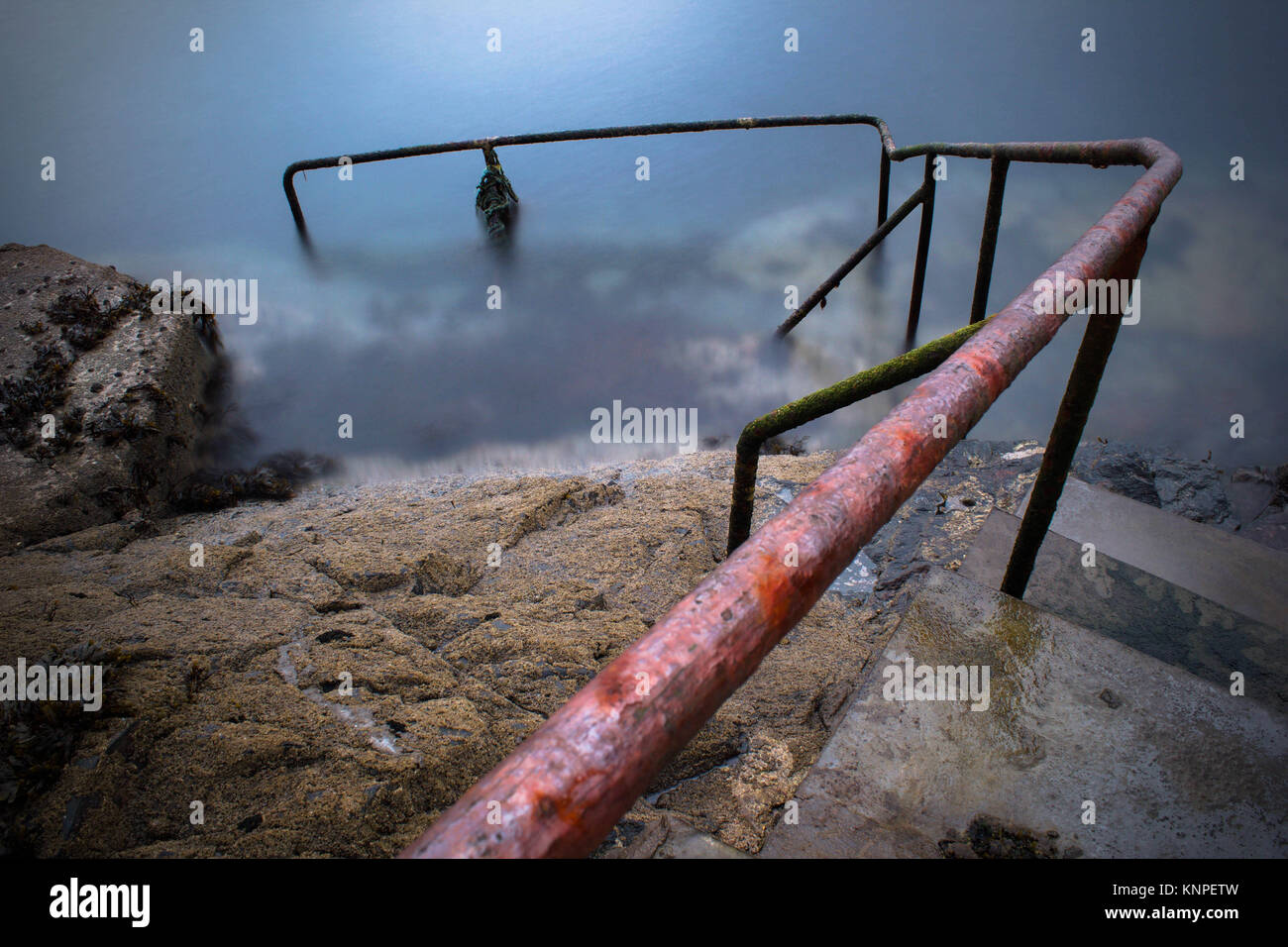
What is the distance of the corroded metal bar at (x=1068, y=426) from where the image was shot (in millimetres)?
1872

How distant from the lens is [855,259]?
4953 millimetres

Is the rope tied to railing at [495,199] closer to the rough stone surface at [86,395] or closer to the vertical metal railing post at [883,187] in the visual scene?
the rough stone surface at [86,395]

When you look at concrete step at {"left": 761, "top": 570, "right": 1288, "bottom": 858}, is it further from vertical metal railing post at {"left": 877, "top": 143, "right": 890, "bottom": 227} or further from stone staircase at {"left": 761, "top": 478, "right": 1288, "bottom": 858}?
vertical metal railing post at {"left": 877, "top": 143, "right": 890, "bottom": 227}

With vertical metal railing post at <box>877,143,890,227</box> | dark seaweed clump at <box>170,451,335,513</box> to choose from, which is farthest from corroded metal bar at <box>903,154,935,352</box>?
dark seaweed clump at <box>170,451,335,513</box>

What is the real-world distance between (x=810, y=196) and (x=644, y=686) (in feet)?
28.8

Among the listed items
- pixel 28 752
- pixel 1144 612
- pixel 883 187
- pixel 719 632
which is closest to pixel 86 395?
pixel 28 752

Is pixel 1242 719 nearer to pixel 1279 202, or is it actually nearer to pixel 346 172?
pixel 1279 202

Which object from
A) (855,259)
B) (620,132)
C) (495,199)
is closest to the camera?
(855,259)

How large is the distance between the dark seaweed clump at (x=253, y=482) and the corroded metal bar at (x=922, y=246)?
458cm

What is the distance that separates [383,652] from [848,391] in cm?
171

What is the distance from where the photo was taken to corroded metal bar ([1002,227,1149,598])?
73.7 inches

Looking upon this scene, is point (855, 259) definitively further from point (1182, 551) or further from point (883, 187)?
point (1182, 551)

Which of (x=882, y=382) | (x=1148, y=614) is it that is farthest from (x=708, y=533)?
(x=1148, y=614)

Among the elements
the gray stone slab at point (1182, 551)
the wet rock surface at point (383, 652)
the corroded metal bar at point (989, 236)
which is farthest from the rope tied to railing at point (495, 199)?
the gray stone slab at point (1182, 551)
